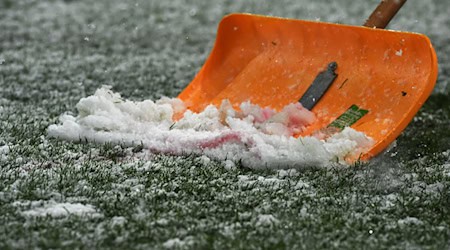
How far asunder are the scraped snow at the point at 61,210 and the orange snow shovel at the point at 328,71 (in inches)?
48.1

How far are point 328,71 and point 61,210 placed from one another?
1730mm

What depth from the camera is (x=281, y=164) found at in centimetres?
338

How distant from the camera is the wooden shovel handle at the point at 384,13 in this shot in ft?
13.2

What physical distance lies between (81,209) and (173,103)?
4.35 ft

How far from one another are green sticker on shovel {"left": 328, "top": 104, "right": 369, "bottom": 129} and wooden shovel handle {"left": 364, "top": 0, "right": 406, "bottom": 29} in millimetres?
525

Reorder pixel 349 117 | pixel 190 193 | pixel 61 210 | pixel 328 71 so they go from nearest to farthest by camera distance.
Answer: pixel 61 210 → pixel 190 193 → pixel 349 117 → pixel 328 71

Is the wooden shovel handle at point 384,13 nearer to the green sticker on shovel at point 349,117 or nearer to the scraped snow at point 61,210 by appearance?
the green sticker on shovel at point 349,117

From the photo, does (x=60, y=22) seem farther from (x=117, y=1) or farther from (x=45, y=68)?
(x=45, y=68)

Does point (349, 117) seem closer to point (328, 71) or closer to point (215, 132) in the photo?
point (328, 71)

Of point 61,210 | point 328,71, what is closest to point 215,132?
point 328,71

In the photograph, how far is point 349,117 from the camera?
374 centimetres

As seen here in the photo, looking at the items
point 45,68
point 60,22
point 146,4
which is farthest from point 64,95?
point 146,4

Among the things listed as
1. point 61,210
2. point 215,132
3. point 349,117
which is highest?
point 349,117

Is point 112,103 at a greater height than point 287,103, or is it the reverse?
point 287,103
